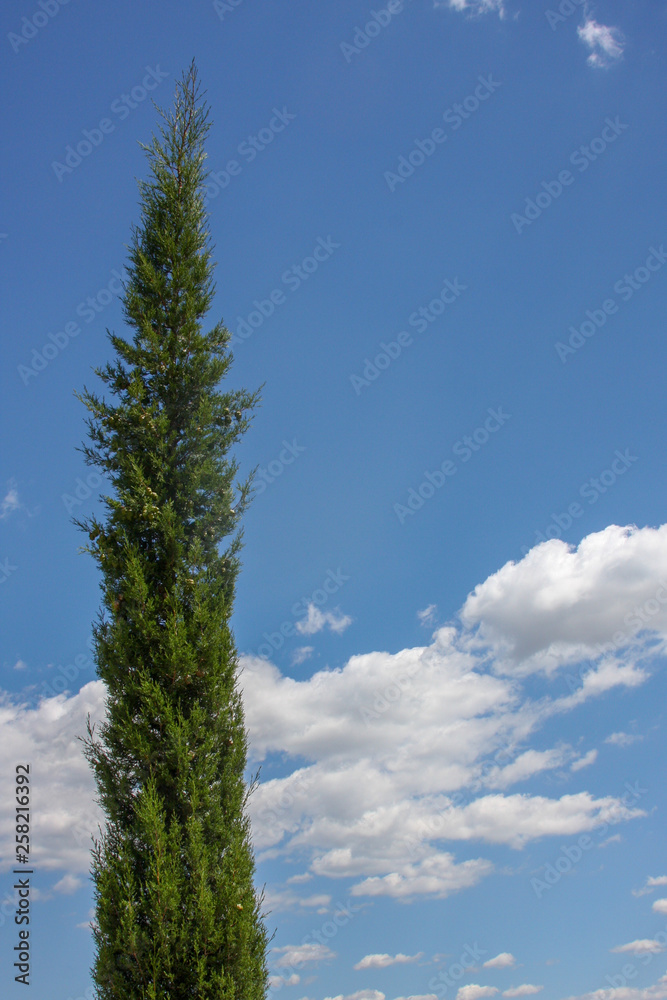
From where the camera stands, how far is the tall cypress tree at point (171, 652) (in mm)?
8156

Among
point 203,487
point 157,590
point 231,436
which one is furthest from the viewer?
point 231,436

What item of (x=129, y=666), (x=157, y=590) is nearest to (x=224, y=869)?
(x=129, y=666)

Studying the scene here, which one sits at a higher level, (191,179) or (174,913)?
(191,179)

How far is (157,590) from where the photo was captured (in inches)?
400

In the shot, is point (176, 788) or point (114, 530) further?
point (114, 530)

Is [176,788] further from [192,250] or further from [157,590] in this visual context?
[192,250]

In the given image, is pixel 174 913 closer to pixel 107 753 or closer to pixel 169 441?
pixel 107 753

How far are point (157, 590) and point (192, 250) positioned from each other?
260 inches

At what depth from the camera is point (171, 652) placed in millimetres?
9438

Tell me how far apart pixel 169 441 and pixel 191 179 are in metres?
5.71

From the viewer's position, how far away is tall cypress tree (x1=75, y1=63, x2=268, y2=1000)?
8.16 m

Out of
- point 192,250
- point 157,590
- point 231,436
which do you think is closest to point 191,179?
point 192,250

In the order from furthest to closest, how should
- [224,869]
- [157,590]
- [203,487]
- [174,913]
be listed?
[203,487]
[157,590]
[224,869]
[174,913]

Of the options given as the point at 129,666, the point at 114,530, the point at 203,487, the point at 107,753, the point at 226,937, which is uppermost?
the point at 203,487
